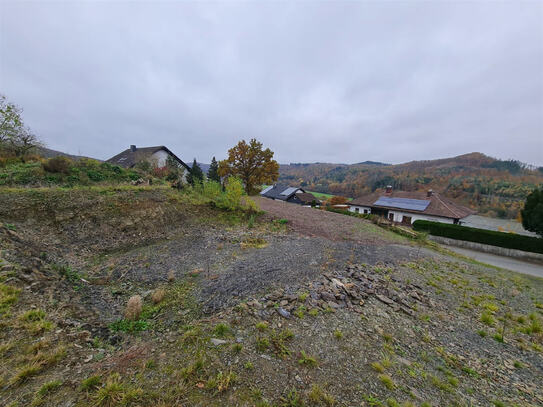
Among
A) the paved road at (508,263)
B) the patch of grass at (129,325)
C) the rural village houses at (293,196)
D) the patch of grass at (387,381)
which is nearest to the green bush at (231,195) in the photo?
the patch of grass at (129,325)

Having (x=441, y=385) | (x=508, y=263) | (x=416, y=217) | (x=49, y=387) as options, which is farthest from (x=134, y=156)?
(x=508, y=263)

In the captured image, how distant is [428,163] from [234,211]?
298 ft

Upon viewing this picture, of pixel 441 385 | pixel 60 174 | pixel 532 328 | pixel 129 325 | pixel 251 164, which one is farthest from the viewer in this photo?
pixel 251 164

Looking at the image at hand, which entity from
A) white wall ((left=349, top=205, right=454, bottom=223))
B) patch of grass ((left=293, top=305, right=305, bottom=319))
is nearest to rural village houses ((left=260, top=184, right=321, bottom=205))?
white wall ((left=349, top=205, right=454, bottom=223))

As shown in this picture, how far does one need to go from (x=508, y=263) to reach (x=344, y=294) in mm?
16698

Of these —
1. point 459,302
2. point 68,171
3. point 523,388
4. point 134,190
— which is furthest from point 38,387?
point 68,171

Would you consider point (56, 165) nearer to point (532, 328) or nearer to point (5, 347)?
point (5, 347)

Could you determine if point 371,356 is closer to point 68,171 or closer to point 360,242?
point 360,242

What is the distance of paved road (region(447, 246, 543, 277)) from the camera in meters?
11.3

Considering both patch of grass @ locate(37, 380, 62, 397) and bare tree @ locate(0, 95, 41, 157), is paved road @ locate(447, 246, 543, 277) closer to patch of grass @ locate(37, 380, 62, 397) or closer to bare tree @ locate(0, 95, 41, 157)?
patch of grass @ locate(37, 380, 62, 397)

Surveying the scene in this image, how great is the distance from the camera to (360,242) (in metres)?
9.35

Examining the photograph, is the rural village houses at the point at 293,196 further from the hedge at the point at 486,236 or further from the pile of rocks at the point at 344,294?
the pile of rocks at the point at 344,294

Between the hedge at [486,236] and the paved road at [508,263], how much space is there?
104 centimetres

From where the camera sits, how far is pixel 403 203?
22344mm
